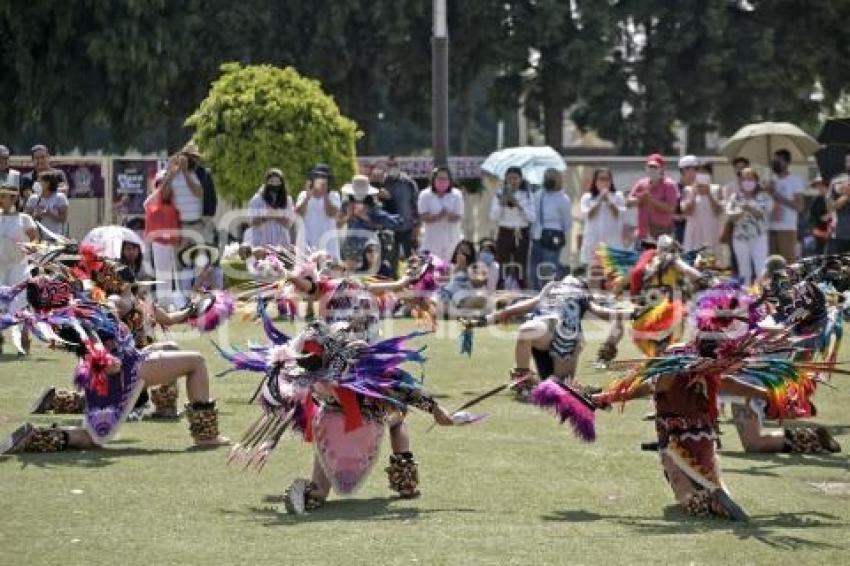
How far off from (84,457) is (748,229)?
491 inches

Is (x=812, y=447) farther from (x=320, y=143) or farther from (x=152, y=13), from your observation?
(x=152, y=13)

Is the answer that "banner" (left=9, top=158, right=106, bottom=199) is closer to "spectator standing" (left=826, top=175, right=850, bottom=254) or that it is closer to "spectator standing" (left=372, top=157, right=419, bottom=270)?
"spectator standing" (left=372, top=157, right=419, bottom=270)

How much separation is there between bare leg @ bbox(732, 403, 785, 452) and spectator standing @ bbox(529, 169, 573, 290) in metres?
10.3

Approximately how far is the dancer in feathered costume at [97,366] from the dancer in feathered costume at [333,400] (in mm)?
1402

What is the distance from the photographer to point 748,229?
73.1ft

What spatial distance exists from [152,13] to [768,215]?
1751 cm

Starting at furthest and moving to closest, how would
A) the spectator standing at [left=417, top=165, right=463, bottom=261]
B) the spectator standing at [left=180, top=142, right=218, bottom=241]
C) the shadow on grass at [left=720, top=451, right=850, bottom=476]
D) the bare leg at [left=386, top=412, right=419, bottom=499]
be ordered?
1. the spectator standing at [left=417, top=165, right=463, bottom=261]
2. the spectator standing at [left=180, top=142, right=218, bottom=241]
3. the shadow on grass at [left=720, top=451, right=850, bottom=476]
4. the bare leg at [left=386, top=412, right=419, bottom=499]

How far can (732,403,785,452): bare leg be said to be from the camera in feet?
39.4

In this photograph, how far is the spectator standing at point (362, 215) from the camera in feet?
72.1

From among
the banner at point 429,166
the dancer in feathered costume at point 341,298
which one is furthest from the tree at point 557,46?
the dancer in feathered costume at point 341,298

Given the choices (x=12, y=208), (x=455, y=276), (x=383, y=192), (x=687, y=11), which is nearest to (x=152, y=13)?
(x=687, y=11)

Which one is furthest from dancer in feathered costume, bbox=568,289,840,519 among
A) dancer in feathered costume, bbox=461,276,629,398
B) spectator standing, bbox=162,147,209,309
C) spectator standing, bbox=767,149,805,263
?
spectator standing, bbox=767,149,805,263

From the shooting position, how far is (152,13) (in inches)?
1443

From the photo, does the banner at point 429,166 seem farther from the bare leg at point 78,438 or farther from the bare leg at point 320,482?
the bare leg at point 320,482
